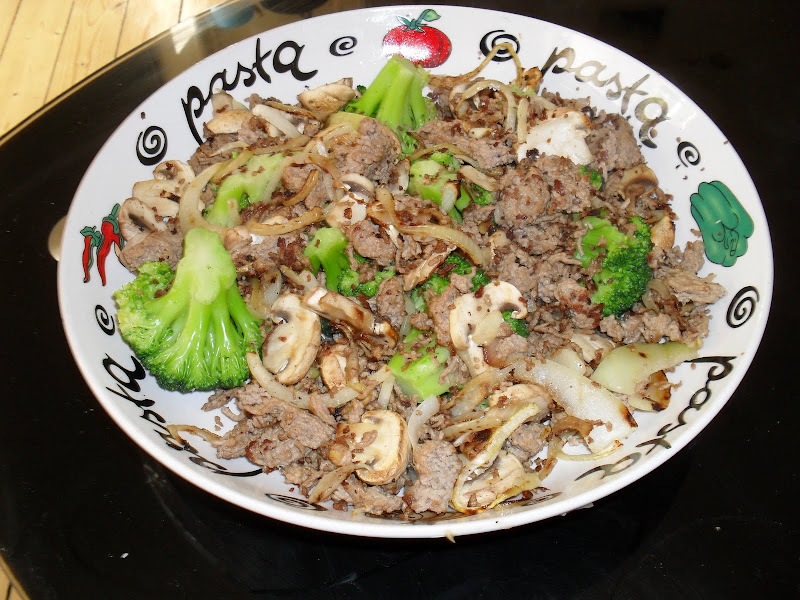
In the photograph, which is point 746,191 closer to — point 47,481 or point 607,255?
point 607,255

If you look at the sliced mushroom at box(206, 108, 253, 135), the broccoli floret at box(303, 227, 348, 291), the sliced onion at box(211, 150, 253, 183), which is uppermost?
the sliced mushroom at box(206, 108, 253, 135)

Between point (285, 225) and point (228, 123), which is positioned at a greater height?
point (228, 123)

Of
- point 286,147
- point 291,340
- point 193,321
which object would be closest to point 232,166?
point 286,147

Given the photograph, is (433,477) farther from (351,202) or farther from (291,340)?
(351,202)

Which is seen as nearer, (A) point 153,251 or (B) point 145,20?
(A) point 153,251

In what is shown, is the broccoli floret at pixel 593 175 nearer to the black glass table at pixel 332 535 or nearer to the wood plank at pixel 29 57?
the black glass table at pixel 332 535

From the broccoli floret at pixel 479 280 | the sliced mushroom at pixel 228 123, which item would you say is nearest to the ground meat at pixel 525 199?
the broccoli floret at pixel 479 280

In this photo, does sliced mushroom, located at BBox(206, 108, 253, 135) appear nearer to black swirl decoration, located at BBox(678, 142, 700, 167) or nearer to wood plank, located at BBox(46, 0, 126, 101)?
black swirl decoration, located at BBox(678, 142, 700, 167)

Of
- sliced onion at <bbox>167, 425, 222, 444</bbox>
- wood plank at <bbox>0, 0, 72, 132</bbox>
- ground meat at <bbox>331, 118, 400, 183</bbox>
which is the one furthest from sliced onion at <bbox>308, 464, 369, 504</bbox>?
wood plank at <bbox>0, 0, 72, 132</bbox>
